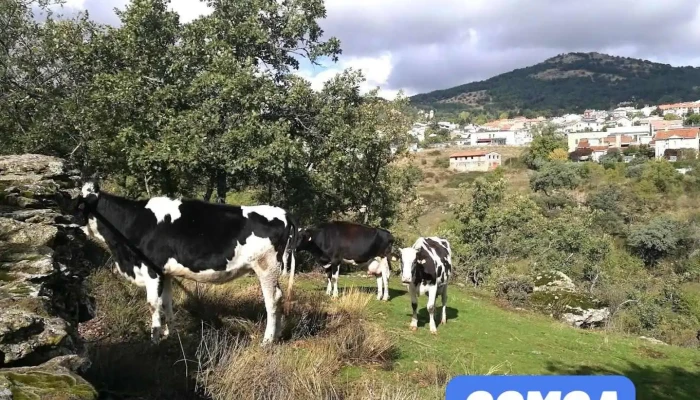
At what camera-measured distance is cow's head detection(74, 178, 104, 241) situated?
8133 millimetres

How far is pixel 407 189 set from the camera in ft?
97.7

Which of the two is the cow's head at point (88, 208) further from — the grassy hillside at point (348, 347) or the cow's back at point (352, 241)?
the cow's back at point (352, 241)

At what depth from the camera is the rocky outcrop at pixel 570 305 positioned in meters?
18.7

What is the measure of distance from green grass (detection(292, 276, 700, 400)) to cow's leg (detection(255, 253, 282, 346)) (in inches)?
54.6

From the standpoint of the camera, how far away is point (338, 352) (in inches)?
330

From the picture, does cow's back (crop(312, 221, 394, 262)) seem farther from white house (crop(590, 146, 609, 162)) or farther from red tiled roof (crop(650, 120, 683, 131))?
red tiled roof (crop(650, 120, 683, 131))

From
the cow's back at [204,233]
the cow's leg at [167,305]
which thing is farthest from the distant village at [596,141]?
the cow's leg at [167,305]

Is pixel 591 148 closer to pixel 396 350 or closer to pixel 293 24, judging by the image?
pixel 293 24

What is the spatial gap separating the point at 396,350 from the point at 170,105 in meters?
12.4

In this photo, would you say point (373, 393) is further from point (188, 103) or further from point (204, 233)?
point (188, 103)

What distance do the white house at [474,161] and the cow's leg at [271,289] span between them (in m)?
106

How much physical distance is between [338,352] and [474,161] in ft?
359

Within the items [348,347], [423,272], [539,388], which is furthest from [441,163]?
A: [539,388]

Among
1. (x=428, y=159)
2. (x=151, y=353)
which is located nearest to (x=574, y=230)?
(x=151, y=353)
